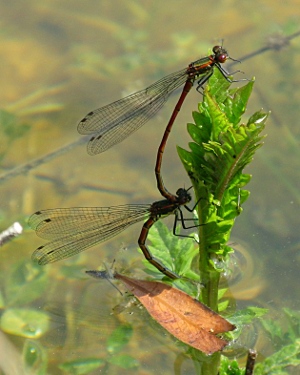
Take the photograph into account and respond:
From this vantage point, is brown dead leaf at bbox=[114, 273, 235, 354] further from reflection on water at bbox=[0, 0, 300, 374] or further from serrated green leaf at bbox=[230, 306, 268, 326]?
reflection on water at bbox=[0, 0, 300, 374]

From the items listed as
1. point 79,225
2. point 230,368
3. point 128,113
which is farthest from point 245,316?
point 128,113

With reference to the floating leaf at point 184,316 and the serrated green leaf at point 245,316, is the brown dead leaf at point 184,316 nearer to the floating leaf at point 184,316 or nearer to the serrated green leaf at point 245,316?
the floating leaf at point 184,316

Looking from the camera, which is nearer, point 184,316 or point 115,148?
point 184,316

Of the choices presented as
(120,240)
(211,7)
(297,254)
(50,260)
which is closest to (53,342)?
(50,260)

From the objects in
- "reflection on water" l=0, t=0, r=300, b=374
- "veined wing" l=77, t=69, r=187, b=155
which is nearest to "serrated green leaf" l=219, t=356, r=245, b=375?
"reflection on water" l=0, t=0, r=300, b=374

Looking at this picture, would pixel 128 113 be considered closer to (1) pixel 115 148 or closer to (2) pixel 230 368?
(1) pixel 115 148

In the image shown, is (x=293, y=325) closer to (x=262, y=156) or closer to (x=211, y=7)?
(x=262, y=156)
